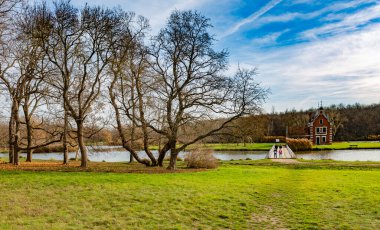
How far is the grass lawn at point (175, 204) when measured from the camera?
8898 millimetres

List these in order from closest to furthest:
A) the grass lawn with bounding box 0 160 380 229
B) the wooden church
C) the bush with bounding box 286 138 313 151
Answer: the grass lawn with bounding box 0 160 380 229, the bush with bounding box 286 138 313 151, the wooden church

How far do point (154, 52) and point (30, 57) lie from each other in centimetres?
817

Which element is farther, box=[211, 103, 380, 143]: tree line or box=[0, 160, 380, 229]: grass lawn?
box=[211, 103, 380, 143]: tree line

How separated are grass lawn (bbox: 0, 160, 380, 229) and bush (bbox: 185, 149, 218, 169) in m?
9.30

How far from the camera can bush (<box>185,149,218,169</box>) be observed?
25.4 meters

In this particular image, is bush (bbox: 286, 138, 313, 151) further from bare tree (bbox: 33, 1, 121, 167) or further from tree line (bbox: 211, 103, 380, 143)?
bare tree (bbox: 33, 1, 121, 167)

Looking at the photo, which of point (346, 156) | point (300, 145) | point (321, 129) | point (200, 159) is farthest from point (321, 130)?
point (200, 159)

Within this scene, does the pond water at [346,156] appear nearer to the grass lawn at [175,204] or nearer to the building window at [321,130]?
the grass lawn at [175,204]

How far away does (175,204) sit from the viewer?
11.0 meters

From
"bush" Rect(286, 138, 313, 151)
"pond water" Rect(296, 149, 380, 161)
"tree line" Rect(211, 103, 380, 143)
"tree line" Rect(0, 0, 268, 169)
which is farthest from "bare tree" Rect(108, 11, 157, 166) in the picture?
"tree line" Rect(211, 103, 380, 143)

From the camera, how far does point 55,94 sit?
24.6m

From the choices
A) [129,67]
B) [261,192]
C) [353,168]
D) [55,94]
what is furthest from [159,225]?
[353,168]

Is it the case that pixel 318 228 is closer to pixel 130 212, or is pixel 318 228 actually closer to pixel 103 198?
pixel 130 212

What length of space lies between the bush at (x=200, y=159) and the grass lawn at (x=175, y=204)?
930 cm
